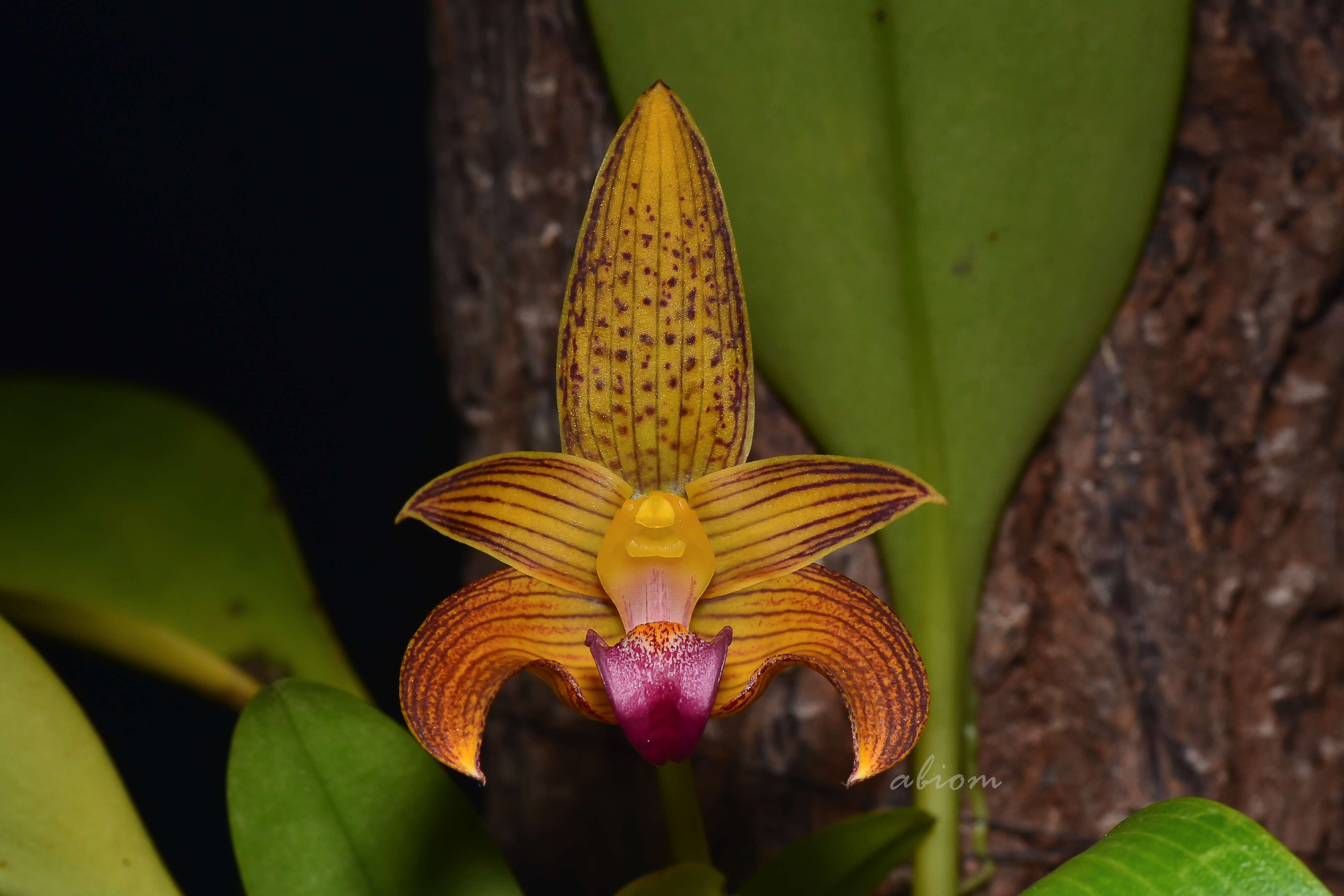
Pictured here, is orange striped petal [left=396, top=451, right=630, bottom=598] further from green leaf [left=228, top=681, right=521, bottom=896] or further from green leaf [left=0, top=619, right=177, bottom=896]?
green leaf [left=0, top=619, right=177, bottom=896]

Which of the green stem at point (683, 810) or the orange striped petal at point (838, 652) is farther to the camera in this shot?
the green stem at point (683, 810)

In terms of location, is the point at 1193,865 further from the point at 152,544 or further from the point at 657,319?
the point at 152,544

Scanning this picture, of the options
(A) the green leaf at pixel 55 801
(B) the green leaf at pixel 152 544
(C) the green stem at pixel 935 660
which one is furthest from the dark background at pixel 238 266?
(C) the green stem at pixel 935 660

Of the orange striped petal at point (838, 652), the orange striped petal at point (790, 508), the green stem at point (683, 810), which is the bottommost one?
the green stem at point (683, 810)

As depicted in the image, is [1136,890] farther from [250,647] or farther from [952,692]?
[250,647]

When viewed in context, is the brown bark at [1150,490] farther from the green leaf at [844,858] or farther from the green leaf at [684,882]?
the green leaf at [684,882]

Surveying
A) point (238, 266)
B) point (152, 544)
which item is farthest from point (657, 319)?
point (238, 266)
